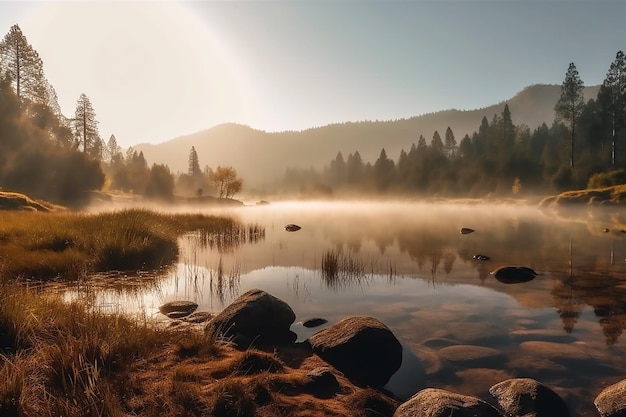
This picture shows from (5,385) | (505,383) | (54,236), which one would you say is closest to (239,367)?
(5,385)

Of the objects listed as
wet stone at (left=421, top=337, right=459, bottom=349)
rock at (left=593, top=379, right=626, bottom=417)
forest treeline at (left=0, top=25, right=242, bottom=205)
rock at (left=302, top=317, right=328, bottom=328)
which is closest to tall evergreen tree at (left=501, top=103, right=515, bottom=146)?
forest treeline at (left=0, top=25, right=242, bottom=205)

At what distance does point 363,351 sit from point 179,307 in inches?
227

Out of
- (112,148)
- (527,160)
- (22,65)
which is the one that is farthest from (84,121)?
(527,160)

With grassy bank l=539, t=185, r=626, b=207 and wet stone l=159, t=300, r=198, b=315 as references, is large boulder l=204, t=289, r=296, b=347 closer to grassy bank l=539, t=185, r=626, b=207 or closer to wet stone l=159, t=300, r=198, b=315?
wet stone l=159, t=300, r=198, b=315

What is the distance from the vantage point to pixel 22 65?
61.2 m

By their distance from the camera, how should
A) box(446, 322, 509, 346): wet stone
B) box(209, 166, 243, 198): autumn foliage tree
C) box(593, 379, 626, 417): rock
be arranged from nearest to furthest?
1. box(593, 379, 626, 417): rock
2. box(446, 322, 509, 346): wet stone
3. box(209, 166, 243, 198): autumn foliage tree

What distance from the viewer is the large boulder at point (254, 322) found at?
8641mm

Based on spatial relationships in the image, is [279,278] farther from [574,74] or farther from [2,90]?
[574,74]

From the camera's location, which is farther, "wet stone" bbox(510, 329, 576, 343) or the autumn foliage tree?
the autumn foliage tree

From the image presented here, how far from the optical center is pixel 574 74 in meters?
74.4

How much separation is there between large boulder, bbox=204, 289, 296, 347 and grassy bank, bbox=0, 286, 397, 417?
768 mm

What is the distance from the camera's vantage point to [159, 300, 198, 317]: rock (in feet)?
35.4

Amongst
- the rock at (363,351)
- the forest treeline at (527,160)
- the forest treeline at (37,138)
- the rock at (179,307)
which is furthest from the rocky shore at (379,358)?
the forest treeline at (527,160)

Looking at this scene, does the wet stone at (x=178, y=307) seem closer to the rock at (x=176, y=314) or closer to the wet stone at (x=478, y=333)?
the rock at (x=176, y=314)
